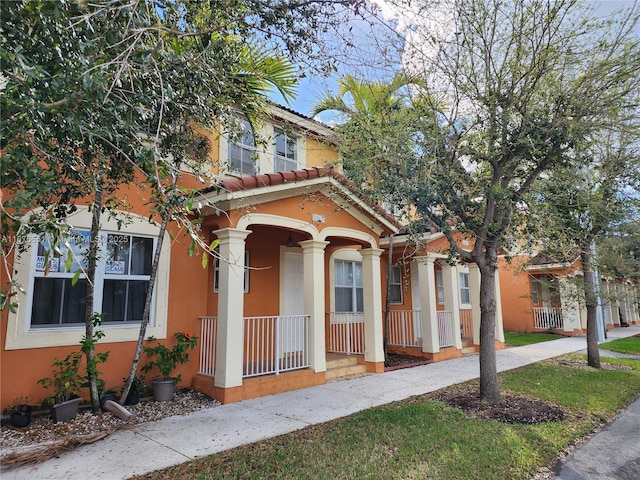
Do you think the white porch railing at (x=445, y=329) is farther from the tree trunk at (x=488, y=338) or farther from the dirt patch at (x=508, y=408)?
the tree trunk at (x=488, y=338)

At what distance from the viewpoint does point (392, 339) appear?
41.3 ft

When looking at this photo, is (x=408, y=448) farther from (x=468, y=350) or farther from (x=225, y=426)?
(x=468, y=350)

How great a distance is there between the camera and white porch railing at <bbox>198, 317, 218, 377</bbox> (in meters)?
7.63

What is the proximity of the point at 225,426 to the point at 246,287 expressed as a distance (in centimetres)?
393

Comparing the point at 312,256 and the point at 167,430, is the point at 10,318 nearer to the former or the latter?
the point at 167,430

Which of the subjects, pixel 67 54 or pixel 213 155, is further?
pixel 213 155

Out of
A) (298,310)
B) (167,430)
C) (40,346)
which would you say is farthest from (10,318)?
(298,310)

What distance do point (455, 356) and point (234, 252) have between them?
8.35m

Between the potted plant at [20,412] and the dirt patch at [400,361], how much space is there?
7235mm

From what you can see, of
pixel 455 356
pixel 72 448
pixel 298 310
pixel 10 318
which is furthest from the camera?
pixel 455 356

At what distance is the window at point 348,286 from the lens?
11609 mm

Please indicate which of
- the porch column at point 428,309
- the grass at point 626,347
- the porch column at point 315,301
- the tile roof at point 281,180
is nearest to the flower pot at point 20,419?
the tile roof at point 281,180

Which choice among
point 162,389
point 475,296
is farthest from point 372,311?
point 475,296

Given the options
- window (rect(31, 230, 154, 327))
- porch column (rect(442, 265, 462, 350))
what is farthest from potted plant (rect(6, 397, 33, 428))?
porch column (rect(442, 265, 462, 350))
